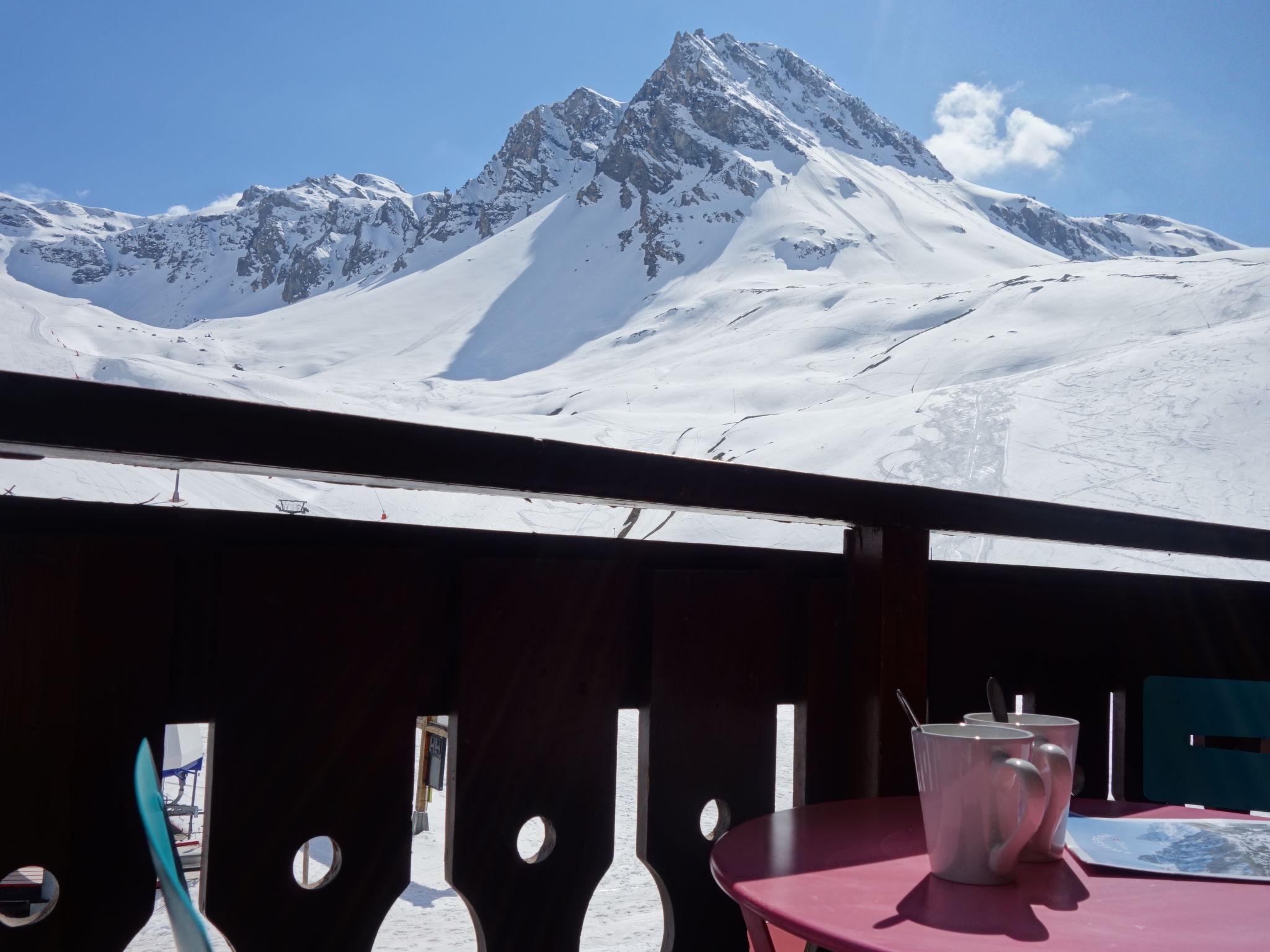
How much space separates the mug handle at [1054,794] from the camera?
0.67 metres

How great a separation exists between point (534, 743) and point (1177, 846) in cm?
50

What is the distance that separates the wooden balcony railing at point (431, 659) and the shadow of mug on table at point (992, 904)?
0.23 meters

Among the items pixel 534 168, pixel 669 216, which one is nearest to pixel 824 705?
pixel 669 216

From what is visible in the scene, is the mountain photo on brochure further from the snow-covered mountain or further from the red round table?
the snow-covered mountain

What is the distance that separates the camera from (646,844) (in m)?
0.80

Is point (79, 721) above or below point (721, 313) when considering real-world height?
below

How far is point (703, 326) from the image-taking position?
137ft

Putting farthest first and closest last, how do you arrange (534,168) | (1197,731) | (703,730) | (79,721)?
(534,168), (1197,731), (703,730), (79,721)

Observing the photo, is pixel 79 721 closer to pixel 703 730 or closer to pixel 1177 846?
pixel 703 730

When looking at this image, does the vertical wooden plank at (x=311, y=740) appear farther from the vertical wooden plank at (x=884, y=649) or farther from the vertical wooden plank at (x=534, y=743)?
the vertical wooden plank at (x=884, y=649)

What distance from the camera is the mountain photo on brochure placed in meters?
0.70

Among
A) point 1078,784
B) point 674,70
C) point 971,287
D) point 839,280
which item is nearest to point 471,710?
point 1078,784

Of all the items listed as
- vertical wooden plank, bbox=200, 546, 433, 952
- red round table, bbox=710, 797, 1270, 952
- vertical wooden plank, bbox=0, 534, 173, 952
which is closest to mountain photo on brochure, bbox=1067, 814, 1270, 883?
red round table, bbox=710, 797, 1270, 952

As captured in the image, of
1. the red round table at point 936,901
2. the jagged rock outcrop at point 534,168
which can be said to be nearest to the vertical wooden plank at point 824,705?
the red round table at point 936,901
